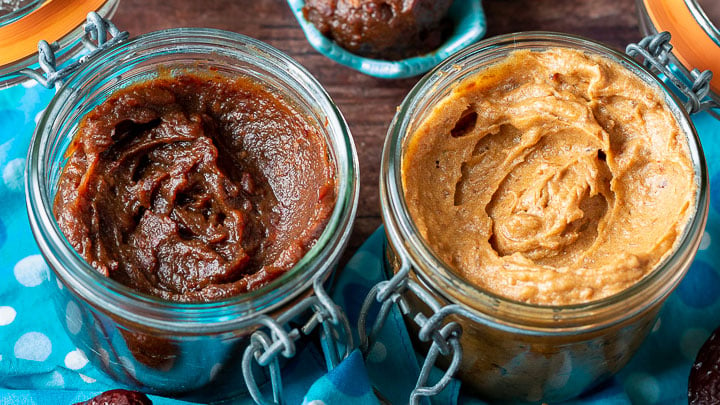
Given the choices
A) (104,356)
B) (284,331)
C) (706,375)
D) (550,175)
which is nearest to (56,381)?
(104,356)

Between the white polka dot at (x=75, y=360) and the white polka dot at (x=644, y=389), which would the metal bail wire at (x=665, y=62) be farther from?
the white polka dot at (x=75, y=360)

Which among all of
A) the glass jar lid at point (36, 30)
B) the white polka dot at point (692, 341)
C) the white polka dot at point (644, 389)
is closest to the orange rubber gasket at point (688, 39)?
the white polka dot at point (692, 341)

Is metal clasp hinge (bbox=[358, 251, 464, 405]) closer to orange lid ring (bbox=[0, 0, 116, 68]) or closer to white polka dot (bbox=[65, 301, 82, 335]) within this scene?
white polka dot (bbox=[65, 301, 82, 335])

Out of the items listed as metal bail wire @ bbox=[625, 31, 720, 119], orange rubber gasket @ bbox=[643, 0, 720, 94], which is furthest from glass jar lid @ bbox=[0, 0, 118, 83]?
orange rubber gasket @ bbox=[643, 0, 720, 94]

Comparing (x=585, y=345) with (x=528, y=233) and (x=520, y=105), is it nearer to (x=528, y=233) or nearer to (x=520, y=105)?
(x=528, y=233)

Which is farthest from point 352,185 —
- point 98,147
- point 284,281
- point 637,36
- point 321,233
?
point 637,36

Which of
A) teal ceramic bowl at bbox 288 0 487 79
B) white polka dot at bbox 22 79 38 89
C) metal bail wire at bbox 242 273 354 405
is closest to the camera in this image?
metal bail wire at bbox 242 273 354 405
